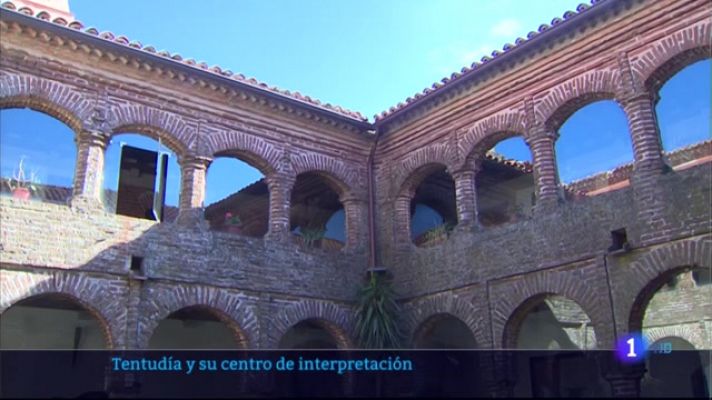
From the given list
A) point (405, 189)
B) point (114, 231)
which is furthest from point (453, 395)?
point (114, 231)

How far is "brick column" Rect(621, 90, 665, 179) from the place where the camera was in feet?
32.9

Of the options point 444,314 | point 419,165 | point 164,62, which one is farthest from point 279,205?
point 444,314

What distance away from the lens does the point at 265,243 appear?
1247 cm

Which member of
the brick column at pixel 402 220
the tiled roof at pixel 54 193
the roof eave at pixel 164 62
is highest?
the roof eave at pixel 164 62

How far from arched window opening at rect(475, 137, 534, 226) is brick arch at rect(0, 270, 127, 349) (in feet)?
26.3

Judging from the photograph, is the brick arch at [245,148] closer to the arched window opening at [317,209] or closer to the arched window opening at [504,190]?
the arched window opening at [317,209]

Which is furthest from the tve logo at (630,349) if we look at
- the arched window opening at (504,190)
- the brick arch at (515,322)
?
the arched window opening at (504,190)

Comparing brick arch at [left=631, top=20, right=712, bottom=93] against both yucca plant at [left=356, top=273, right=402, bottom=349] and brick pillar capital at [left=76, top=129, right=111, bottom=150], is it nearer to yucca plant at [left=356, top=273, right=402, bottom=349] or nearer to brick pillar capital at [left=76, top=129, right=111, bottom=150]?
yucca plant at [left=356, top=273, right=402, bottom=349]

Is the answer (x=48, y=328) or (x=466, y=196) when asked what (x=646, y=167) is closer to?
(x=466, y=196)

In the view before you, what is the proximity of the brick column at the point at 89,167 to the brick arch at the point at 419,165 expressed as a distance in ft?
18.7

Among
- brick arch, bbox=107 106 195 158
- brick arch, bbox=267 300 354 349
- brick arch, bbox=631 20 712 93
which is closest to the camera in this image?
brick arch, bbox=631 20 712 93

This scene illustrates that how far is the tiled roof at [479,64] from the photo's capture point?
10914 millimetres

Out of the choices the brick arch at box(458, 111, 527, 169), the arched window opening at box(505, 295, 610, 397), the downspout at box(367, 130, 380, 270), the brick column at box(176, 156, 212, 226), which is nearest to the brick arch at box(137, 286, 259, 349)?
the brick column at box(176, 156, 212, 226)

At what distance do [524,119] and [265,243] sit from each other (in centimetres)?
509
